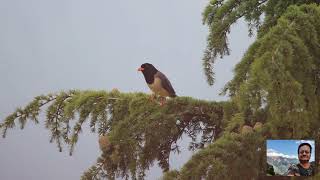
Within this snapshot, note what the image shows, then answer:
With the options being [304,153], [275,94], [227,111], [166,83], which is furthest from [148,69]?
[275,94]

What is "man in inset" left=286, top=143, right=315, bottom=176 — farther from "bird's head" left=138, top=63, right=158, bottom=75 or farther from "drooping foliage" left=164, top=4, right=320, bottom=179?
"bird's head" left=138, top=63, right=158, bottom=75

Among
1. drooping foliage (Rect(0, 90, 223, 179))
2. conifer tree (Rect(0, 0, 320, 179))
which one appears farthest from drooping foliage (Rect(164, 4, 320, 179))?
drooping foliage (Rect(0, 90, 223, 179))

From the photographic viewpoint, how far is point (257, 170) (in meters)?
1.32


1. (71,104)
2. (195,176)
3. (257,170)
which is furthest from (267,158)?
(71,104)

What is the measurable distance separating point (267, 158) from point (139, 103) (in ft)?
2.05

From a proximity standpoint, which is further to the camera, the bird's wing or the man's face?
the bird's wing

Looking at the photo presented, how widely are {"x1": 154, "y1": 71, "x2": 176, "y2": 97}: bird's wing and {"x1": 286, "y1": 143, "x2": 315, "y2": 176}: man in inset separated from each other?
2.45ft

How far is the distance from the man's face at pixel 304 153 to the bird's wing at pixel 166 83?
0.74 metres

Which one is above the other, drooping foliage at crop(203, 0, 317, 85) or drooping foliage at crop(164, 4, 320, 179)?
drooping foliage at crop(203, 0, 317, 85)

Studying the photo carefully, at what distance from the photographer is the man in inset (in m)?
1.31

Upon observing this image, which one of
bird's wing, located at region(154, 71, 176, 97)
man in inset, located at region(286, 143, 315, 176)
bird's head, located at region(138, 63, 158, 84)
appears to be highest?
bird's head, located at region(138, 63, 158, 84)

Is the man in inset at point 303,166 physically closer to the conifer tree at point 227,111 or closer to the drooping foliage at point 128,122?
the conifer tree at point 227,111

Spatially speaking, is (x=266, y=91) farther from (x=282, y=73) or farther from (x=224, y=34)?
(x=224, y=34)

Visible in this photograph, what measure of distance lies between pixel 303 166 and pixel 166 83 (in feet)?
2.70
